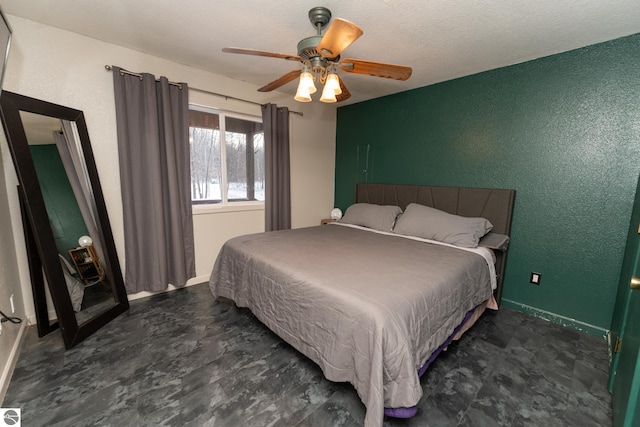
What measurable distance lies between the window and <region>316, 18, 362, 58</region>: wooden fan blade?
1954 millimetres

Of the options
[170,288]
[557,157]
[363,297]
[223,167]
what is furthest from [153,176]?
[557,157]

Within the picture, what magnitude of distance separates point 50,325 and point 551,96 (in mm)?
4551

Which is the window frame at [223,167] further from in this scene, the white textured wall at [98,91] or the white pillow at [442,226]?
the white pillow at [442,226]

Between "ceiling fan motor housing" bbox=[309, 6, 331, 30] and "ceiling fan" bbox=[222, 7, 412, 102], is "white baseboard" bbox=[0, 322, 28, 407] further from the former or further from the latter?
"ceiling fan motor housing" bbox=[309, 6, 331, 30]

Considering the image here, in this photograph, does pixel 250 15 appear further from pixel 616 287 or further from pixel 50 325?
pixel 616 287

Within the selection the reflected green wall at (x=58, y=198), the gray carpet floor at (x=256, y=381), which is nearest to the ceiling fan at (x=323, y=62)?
the reflected green wall at (x=58, y=198)

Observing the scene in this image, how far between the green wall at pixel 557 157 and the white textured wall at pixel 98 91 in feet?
7.53

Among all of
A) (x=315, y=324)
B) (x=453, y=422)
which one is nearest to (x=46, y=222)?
(x=315, y=324)

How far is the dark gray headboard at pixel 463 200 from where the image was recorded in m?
2.57

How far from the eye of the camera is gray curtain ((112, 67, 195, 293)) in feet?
7.93

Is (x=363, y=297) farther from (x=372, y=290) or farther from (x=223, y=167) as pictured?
(x=223, y=167)

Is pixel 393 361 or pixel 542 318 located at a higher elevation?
pixel 393 361

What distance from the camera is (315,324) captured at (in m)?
1.53

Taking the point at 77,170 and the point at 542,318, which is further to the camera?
the point at 542,318
